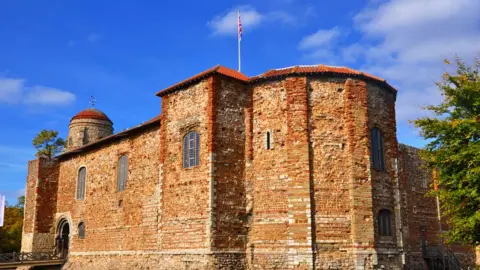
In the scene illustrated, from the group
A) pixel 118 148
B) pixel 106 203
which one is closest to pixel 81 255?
pixel 106 203

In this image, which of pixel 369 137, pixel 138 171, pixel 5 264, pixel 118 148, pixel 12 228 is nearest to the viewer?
pixel 369 137

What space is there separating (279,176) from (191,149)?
3.81 metres

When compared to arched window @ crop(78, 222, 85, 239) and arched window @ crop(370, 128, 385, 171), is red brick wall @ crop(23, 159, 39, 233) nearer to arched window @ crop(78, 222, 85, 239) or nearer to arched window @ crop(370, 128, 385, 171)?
arched window @ crop(78, 222, 85, 239)

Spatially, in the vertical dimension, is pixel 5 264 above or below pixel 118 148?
below

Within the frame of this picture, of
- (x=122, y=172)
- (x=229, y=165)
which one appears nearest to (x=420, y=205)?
(x=229, y=165)

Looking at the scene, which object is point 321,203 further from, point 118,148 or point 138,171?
point 118,148

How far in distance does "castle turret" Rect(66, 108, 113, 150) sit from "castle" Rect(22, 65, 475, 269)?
54.9 feet

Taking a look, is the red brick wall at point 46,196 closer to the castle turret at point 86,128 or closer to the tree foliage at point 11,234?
the castle turret at point 86,128

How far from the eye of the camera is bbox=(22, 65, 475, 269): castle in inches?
755

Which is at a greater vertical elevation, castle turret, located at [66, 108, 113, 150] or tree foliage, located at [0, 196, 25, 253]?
castle turret, located at [66, 108, 113, 150]

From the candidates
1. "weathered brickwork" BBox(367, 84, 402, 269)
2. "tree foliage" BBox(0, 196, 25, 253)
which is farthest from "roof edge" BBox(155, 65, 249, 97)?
"tree foliage" BBox(0, 196, 25, 253)

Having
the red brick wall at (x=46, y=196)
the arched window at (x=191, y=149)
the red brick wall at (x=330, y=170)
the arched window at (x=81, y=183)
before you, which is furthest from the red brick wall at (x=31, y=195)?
the red brick wall at (x=330, y=170)

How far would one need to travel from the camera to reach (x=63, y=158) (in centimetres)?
3256

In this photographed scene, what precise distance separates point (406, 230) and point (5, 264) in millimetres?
21678
